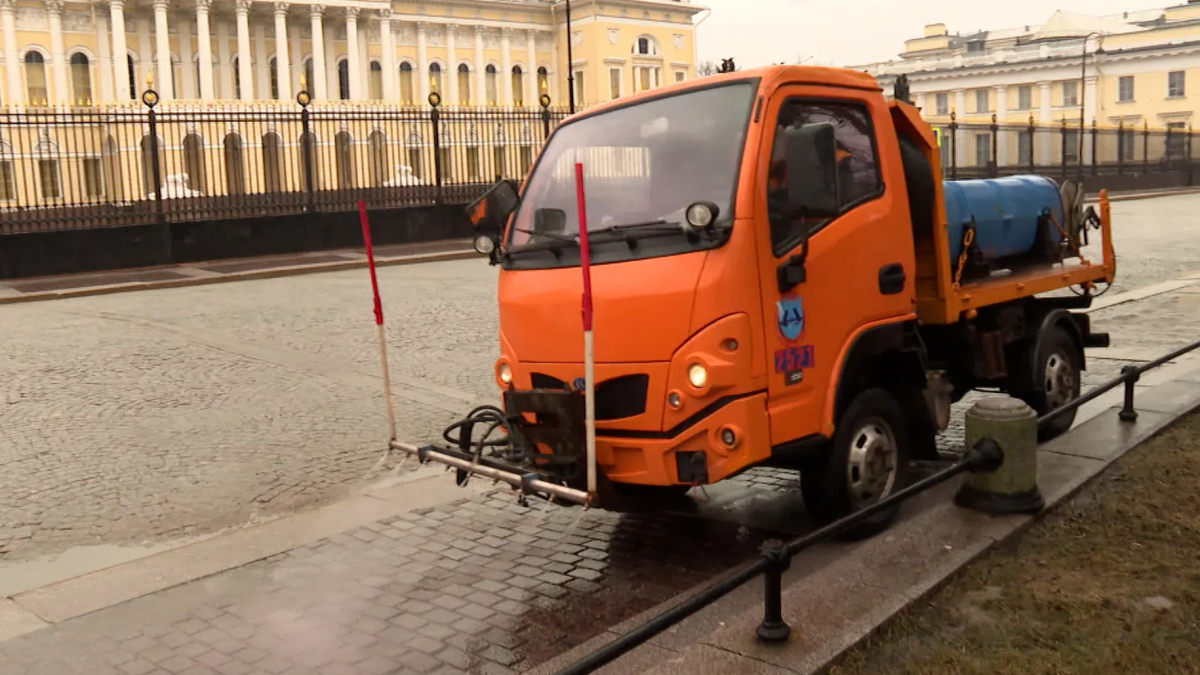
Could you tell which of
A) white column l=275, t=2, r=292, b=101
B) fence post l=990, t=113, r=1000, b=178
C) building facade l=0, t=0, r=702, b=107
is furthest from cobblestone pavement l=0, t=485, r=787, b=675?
white column l=275, t=2, r=292, b=101

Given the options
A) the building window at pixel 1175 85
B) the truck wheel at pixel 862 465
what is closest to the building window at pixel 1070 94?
the building window at pixel 1175 85

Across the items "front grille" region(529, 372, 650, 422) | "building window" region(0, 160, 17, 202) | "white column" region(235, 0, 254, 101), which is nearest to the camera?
"front grille" region(529, 372, 650, 422)

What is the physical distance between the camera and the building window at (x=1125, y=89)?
83688 millimetres

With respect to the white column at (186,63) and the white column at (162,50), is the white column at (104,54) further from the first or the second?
the white column at (186,63)

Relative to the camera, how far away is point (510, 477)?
497cm

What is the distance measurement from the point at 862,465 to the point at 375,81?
81.8m

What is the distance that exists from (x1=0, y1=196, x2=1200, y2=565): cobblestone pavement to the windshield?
2.46 m

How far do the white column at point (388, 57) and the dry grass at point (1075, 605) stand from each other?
78.8m

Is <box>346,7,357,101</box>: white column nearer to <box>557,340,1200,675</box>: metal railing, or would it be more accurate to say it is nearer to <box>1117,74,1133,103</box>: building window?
<box>1117,74,1133,103</box>: building window

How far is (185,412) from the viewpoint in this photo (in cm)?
914

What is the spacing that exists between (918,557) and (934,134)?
248 cm

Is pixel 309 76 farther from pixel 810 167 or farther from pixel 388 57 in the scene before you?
pixel 810 167

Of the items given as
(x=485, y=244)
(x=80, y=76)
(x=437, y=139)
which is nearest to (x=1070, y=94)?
(x=80, y=76)

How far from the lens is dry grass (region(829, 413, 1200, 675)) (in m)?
4.12
